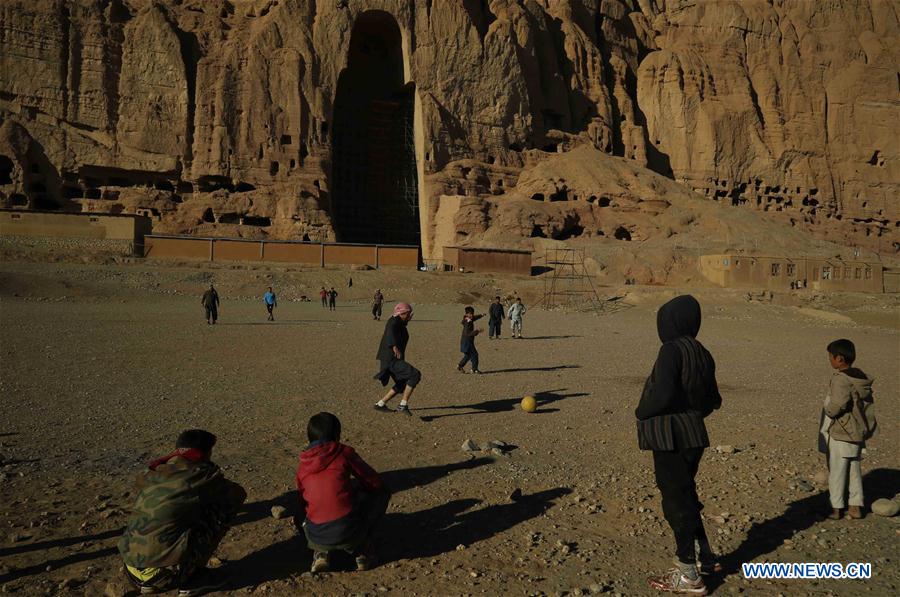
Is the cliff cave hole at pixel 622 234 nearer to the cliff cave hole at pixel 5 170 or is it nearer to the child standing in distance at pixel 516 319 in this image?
the child standing in distance at pixel 516 319

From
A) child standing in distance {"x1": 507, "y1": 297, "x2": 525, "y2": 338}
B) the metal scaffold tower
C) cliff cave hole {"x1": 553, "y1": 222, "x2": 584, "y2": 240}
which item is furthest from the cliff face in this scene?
child standing in distance {"x1": 507, "y1": 297, "x2": 525, "y2": 338}

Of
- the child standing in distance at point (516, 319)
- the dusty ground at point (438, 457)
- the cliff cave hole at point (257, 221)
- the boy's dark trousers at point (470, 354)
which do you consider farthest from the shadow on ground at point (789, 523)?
the cliff cave hole at point (257, 221)

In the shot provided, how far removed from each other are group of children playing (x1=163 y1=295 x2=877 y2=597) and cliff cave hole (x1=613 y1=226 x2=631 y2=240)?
44165 millimetres

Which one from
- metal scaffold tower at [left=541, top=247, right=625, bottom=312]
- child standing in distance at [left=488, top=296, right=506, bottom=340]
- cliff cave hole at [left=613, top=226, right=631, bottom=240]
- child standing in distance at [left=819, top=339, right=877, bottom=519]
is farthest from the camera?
cliff cave hole at [left=613, top=226, right=631, bottom=240]

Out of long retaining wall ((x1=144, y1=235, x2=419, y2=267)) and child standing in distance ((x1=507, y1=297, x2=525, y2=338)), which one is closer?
child standing in distance ((x1=507, y1=297, x2=525, y2=338))

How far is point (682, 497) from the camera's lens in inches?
137

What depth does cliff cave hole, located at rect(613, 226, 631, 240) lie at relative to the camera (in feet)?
151

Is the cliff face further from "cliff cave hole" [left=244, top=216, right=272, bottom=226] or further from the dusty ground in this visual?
the dusty ground

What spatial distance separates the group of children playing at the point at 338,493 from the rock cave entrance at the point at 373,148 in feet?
159

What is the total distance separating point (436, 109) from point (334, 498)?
49.2 meters

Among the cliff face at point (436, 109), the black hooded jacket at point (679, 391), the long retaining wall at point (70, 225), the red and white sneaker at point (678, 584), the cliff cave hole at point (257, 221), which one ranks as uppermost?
the cliff face at point (436, 109)

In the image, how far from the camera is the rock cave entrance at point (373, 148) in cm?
5209

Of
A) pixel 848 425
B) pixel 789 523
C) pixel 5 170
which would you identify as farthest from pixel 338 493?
pixel 5 170

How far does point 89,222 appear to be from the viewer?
34188mm
